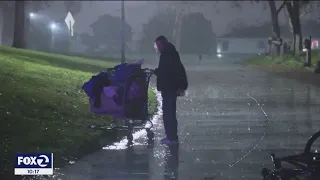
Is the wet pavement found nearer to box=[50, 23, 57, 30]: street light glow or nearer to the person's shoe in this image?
the person's shoe

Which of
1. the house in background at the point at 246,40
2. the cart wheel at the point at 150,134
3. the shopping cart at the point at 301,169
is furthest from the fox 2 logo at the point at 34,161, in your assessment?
the house in background at the point at 246,40

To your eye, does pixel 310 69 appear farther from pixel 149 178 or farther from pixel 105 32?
pixel 105 32

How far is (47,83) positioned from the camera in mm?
16594

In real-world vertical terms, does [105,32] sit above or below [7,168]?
above

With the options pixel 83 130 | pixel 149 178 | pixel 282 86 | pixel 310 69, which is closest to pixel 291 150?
pixel 149 178

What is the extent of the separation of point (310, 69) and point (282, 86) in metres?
11.1

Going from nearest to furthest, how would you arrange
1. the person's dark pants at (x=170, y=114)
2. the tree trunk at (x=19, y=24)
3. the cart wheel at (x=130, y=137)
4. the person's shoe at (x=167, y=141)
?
the person's shoe at (x=167, y=141)
the person's dark pants at (x=170, y=114)
the cart wheel at (x=130, y=137)
the tree trunk at (x=19, y=24)

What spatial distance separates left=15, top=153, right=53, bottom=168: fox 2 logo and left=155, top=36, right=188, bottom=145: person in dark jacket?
9.42 feet

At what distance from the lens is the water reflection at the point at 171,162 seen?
7.61 meters

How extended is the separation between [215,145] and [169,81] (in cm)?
138

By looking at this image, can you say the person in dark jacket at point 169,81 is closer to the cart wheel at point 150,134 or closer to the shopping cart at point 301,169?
the cart wheel at point 150,134

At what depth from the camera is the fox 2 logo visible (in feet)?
24.2

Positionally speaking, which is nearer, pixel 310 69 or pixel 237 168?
pixel 237 168

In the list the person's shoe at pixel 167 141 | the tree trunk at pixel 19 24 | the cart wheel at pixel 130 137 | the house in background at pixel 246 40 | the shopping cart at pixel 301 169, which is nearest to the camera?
the shopping cart at pixel 301 169
